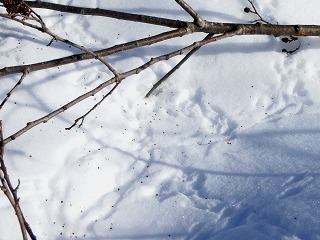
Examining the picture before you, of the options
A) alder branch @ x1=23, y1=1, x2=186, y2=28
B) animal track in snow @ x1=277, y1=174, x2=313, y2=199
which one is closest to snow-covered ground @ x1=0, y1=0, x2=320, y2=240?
animal track in snow @ x1=277, y1=174, x2=313, y2=199

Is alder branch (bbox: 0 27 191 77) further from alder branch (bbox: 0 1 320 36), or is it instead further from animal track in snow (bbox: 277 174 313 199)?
animal track in snow (bbox: 277 174 313 199)

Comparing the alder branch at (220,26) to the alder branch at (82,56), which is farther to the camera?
the alder branch at (220,26)

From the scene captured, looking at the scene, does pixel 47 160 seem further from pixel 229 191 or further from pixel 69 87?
pixel 229 191

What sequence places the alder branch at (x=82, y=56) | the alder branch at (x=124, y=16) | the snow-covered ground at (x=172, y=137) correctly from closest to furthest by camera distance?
the alder branch at (x=82, y=56) < the alder branch at (x=124, y=16) < the snow-covered ground at (x=172, y=137)

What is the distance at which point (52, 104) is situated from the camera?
2365mm

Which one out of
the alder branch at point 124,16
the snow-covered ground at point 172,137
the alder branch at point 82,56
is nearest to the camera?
the alder branch at point 82,56

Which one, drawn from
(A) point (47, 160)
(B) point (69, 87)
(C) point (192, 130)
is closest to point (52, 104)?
(B) point (69, 87)

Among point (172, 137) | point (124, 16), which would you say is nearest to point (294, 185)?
point (172, 137)

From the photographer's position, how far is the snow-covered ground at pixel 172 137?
2.02 meters

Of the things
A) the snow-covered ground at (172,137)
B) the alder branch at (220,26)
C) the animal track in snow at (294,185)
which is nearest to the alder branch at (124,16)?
the alder branch at (220,26)

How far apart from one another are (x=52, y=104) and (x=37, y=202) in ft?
1.65

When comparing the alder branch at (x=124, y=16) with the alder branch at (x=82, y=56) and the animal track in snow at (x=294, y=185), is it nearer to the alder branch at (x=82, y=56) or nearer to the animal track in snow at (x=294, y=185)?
the alder branch at (x=82, y=56)

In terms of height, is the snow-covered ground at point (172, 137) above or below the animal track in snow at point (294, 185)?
above

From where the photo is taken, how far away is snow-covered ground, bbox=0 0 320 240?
2.02m
